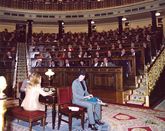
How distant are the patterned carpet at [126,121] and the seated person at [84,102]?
0.20 metres

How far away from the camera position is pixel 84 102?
4.46 metres

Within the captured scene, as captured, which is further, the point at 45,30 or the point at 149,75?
the point at 45,30

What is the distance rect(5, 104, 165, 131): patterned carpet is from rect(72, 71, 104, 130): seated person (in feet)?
0.66

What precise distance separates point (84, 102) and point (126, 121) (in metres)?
1.23

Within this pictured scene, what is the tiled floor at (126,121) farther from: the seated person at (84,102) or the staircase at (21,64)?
the staircase at (21,64)

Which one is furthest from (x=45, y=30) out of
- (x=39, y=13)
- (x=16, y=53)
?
(x=16, y=53)

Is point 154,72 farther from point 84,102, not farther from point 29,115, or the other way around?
point 29,115

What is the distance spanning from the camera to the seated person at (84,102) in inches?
172

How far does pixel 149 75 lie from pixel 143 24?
11.2 metres

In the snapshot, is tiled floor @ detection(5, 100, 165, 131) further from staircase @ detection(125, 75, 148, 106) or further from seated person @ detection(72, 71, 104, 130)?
staircase @ detection(125, 75, 148, 106)

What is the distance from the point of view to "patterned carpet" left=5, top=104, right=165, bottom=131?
4449 mm

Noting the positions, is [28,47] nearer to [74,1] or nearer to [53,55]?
[53,55]

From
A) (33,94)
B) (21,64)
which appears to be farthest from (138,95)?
(21,64)

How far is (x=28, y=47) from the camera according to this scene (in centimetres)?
1335
